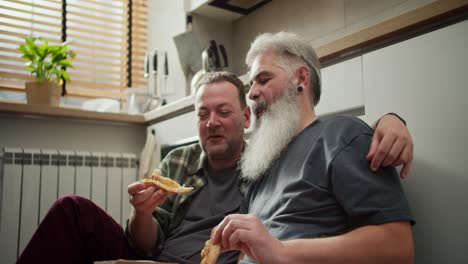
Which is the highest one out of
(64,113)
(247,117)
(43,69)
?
(43,69)

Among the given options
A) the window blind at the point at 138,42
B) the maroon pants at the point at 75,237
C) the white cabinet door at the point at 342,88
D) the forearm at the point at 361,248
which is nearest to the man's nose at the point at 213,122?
the white cabinet door at the point at 342,88

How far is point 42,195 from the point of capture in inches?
91.5

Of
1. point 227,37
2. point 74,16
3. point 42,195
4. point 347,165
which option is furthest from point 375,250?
point 74,16

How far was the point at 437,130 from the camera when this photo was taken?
1.01m

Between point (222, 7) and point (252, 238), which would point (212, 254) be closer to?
point (252, 238)

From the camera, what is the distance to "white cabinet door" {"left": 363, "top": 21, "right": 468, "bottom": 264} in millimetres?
957

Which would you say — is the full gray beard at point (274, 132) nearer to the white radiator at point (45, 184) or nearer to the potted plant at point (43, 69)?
the white radiator at point (45, 184)

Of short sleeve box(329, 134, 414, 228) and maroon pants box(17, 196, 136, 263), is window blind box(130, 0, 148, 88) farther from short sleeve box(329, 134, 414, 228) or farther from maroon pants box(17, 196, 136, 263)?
short sleeve box(329, 134, 414, 228)

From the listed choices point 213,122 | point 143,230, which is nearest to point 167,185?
point 143,230

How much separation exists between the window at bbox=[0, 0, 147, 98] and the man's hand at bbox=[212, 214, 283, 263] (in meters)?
2.25

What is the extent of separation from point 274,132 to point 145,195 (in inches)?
15.3

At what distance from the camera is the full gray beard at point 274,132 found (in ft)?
3.69

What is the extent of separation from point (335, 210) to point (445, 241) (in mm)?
280

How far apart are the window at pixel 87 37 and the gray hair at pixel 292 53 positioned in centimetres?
188
